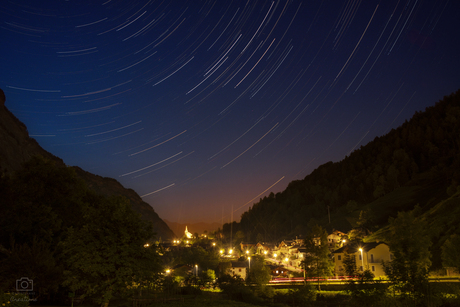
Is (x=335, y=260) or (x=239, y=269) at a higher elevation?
(x=335, y=260)

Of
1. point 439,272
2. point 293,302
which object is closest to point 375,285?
point 293,302

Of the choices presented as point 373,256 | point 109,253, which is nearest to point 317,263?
point 373,256

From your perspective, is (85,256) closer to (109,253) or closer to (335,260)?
(109,253)

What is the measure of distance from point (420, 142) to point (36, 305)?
189 metres

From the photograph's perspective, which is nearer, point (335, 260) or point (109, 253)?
point (109, 253)

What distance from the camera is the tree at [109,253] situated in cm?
2069

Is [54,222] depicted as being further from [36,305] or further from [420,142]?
[420,142]

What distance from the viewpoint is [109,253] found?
20969 mm

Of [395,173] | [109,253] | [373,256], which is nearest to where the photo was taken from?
[109,253]

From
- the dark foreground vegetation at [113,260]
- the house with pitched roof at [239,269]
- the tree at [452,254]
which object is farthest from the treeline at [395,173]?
the tree at [452,254]

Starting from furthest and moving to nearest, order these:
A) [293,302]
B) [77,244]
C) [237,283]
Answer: [237,283] < [293,302] < [77,244]

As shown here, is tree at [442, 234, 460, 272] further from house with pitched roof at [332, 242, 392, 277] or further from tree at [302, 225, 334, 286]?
tree at [302, 225, 334, 286]

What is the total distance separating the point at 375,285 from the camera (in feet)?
105

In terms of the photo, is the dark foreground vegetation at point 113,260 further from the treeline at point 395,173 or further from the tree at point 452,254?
the treeline at point 395,173
